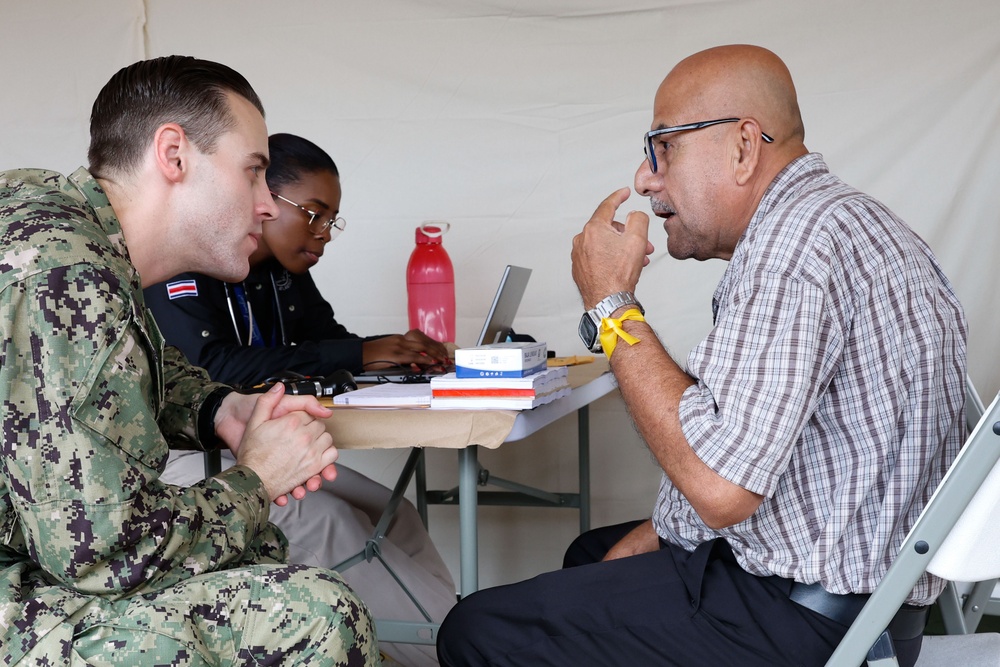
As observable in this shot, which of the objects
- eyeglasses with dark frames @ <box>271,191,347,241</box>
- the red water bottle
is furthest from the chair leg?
the red water bottle

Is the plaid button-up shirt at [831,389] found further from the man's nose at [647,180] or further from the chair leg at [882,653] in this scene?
the man's nose at [647,180]

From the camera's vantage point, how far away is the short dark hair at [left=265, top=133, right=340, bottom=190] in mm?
2336

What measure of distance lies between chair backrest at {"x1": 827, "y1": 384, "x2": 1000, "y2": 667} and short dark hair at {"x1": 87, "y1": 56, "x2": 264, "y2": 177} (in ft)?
3.25

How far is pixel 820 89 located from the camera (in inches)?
115

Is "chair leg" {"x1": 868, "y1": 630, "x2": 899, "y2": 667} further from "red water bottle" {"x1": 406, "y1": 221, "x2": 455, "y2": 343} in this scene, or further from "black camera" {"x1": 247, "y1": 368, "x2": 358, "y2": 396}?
"red water bottle" {"x1": 406, "y1": 221, "x2": 455, "y2": 343}

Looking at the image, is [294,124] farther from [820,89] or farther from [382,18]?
[820,89]

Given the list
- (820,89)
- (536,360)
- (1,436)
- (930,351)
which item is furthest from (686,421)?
(820,89)

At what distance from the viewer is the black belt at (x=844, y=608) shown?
116cm

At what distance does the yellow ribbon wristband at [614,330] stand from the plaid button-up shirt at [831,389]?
15cm

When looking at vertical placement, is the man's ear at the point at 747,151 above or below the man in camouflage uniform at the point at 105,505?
above

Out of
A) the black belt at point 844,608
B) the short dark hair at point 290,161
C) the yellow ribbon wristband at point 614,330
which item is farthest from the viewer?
the short dark hair at point 290,161

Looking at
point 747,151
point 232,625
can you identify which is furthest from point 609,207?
point 232,625

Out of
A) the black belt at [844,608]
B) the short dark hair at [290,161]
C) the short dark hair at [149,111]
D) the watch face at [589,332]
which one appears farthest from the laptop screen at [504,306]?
the black belt at [844,608]

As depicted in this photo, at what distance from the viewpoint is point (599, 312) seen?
137cm
